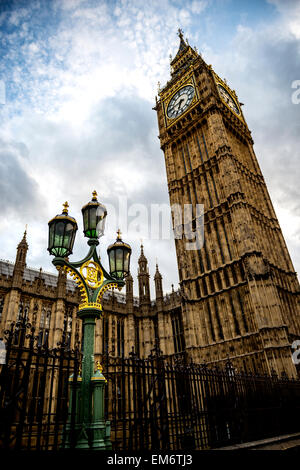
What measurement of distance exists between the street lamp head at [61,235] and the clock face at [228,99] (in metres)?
34.9

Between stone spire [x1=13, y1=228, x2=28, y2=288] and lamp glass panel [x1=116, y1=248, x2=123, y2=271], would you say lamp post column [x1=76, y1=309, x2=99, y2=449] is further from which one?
stone spire [x1=13, y1=228, x2=28, y2=288]

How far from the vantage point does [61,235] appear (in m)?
5.72

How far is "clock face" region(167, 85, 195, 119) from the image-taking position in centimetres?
3550

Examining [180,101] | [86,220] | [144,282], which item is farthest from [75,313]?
[180,101]

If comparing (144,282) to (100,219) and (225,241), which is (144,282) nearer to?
(225,241)

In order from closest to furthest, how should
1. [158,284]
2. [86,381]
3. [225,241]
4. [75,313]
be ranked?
[86,381]
[75,313]
[225,241]
[158,284]

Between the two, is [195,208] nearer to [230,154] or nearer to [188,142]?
[230,154]

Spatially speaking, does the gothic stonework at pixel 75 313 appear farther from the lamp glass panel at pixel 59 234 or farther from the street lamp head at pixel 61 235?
the lamp glass panel at pixel 59 234

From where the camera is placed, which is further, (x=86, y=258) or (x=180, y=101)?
(x=180, y=101)

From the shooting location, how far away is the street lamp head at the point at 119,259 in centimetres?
652

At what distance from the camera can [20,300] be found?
23.2 m

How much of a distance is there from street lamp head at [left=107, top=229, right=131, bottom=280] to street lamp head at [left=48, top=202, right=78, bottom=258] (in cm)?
108

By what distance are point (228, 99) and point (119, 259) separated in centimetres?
3707
